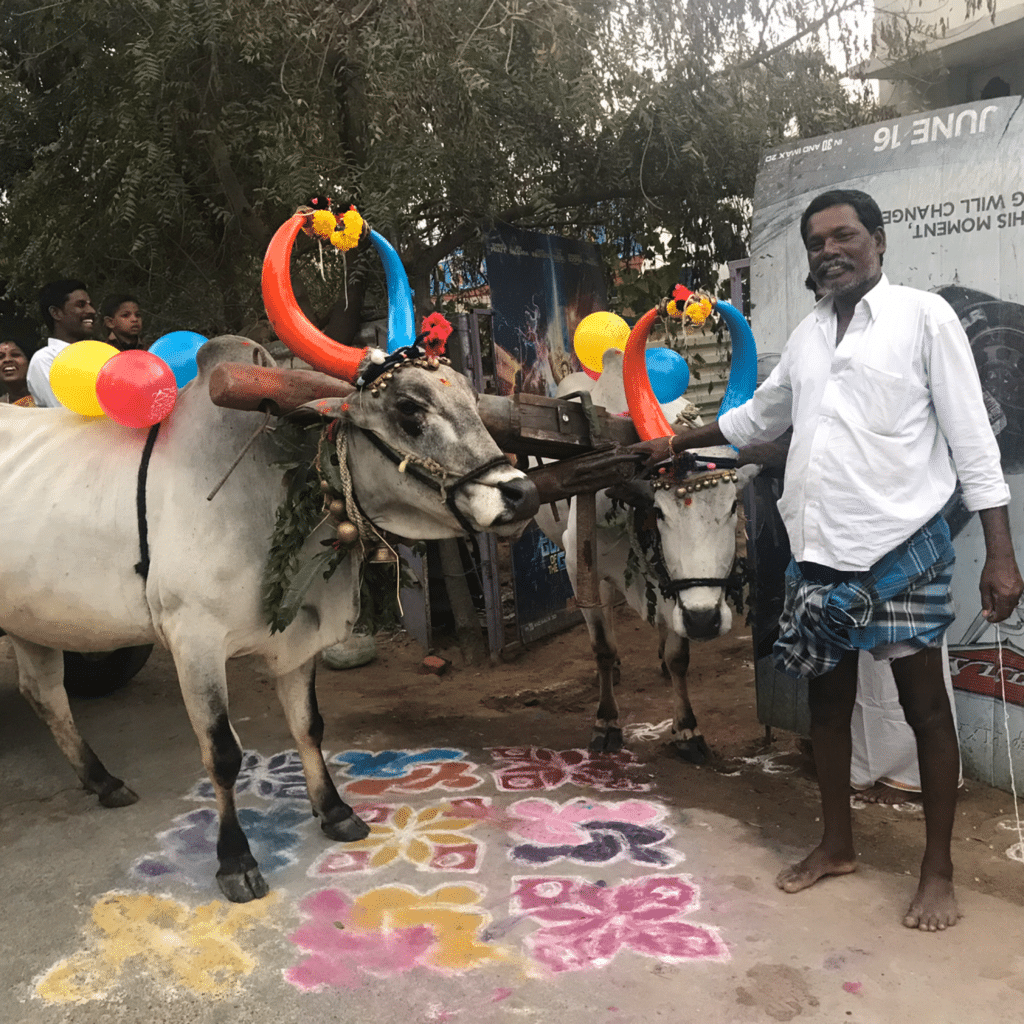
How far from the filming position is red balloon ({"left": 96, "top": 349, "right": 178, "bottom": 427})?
11.4 feet

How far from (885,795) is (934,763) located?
46.0 inches

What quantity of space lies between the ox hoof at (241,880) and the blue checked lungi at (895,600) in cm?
220

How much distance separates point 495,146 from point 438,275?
1714mm

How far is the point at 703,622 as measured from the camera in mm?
3842

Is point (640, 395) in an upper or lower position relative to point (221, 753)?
upper

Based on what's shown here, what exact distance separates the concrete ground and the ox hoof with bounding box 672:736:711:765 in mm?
83

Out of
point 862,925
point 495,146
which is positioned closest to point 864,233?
point 862,925

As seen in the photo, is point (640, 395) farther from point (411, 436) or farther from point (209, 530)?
point (209, 530)

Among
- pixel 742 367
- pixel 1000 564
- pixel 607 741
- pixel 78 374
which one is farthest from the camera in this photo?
pixel 607 741

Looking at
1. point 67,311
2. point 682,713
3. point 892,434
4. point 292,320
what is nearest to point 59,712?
point 67,311

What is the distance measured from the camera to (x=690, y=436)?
3752 millimetres

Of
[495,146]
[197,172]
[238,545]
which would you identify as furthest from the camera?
[197,172]

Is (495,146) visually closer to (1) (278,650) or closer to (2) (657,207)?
(2) (657,207)

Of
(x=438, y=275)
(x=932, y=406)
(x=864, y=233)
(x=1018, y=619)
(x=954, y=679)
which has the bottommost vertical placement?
(x=954, y=679)
